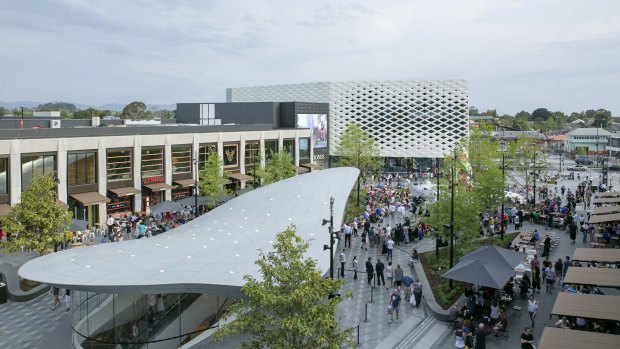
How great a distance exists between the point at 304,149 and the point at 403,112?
21.9 m

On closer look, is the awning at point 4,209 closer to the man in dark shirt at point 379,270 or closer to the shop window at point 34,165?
the shop window at point 34,165

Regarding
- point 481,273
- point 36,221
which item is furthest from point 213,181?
Result: point 481,273

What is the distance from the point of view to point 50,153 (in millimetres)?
37312

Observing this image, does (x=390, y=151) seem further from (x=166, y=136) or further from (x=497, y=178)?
(x=497, y=178)

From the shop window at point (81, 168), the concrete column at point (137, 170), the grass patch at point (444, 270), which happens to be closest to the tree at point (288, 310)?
the grass patch at point (444, 270)

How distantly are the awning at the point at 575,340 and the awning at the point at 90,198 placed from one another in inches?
1288

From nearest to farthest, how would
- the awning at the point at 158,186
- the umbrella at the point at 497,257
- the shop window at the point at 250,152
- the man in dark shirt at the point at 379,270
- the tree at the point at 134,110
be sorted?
1. the umbrella at the point at 497,257
2. the man in dark shirt at the point at 379,270
3. the awning at the point at 158,186
4. the shop window at the point at 250,152
5. the tree at the point at 134,110

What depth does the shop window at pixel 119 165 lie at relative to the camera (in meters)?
41.7

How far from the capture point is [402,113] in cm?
8106

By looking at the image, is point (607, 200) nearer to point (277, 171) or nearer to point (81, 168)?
point (277, 171)

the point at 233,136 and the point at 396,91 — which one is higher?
the point at 396,91

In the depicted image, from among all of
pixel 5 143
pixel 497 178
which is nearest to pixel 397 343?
pixel 497 178

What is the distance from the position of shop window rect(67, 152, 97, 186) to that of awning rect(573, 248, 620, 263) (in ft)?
110

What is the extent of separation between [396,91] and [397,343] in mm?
67311
